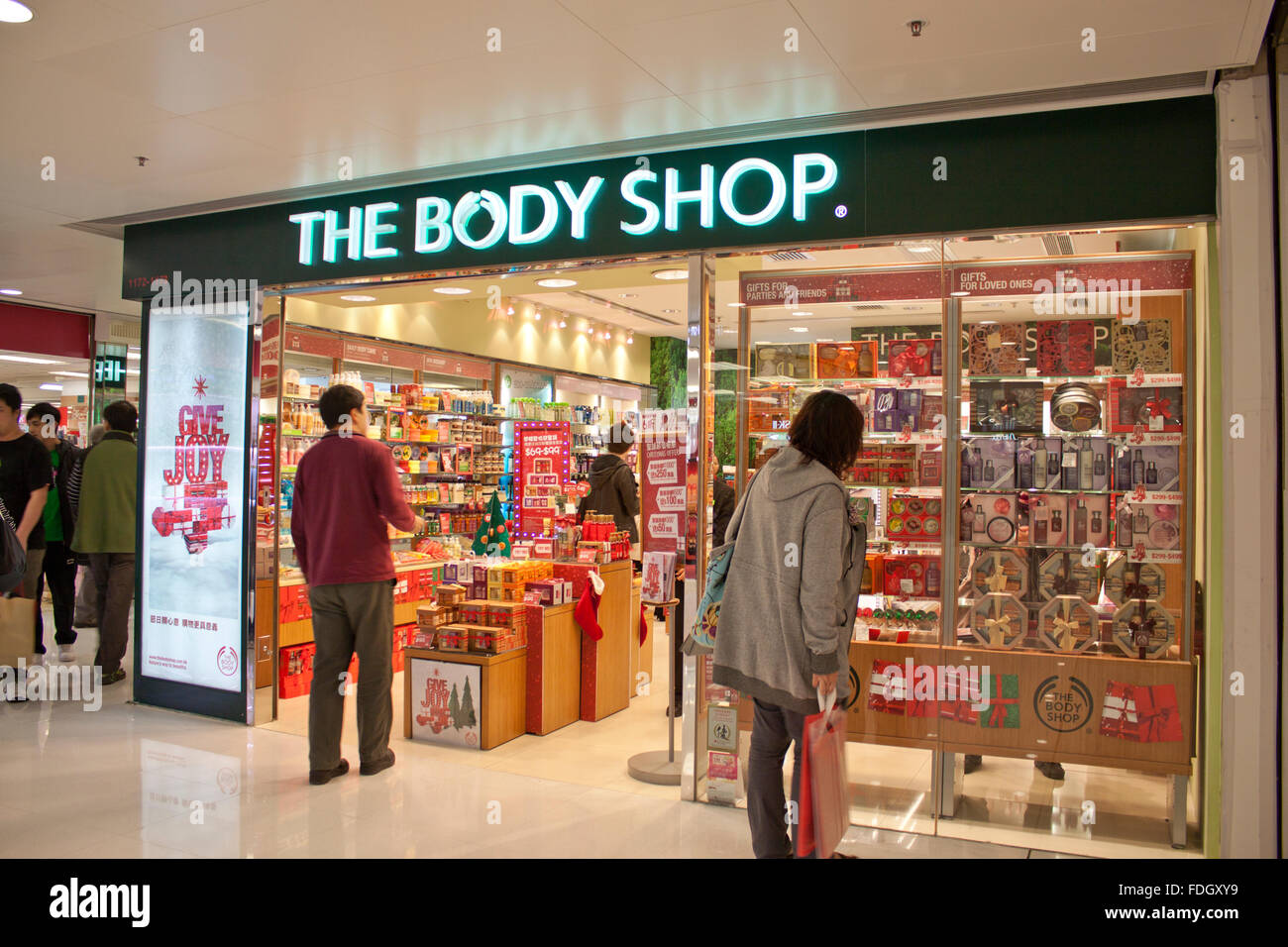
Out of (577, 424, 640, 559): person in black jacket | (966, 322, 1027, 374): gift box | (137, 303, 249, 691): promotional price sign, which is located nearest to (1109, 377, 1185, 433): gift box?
(966, 322, 1027, 374): gift box

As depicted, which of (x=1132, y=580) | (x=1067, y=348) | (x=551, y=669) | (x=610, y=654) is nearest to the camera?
(x=1132, y=580)

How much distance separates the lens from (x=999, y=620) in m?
4.16

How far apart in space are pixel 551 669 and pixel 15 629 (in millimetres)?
3598

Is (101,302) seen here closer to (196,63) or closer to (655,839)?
(196,63)

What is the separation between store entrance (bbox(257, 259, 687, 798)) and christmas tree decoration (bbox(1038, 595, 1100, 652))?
194 cm

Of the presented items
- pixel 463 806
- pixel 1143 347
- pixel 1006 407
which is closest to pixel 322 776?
pixel 463 806

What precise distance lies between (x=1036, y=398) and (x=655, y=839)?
2.58 meters

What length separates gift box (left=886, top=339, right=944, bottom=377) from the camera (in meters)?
4.19

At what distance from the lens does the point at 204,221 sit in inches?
229

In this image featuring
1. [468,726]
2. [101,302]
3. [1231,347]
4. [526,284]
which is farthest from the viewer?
[101,302]

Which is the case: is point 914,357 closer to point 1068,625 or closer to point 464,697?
point 1068,625

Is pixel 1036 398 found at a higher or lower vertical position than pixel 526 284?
lower

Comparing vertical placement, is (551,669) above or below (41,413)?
below

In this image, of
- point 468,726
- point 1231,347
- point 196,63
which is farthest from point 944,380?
point 196,63
